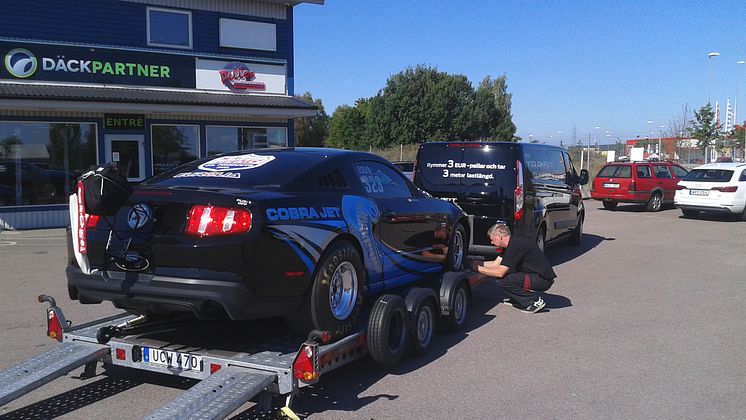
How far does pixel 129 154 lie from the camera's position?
16438 millimetres

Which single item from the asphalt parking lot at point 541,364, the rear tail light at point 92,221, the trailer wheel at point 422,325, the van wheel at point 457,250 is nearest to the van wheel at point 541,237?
the asphalt parking lot at point 541,364

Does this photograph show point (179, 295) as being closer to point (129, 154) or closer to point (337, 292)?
point (337, 292)

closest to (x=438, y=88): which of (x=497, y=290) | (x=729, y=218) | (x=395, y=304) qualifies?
(x=729, y=218)

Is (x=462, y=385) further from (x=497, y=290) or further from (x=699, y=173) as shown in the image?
(x=699, y=173)

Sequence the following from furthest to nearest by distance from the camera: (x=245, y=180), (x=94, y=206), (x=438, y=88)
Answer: (x=438, y=88), (x=245, y=180), (x=94, y=206)

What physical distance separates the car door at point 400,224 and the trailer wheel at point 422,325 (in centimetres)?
38

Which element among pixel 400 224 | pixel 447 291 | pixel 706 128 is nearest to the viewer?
pixel 400 224

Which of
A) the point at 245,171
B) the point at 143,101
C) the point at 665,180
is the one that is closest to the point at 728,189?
the point at 665,180

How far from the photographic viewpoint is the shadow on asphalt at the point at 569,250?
11.6 m

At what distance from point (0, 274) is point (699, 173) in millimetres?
18155

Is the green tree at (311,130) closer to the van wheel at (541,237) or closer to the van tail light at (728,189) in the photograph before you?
the van tail light at (728,189)

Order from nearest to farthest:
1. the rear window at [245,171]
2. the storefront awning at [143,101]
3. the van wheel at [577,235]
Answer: the rear window at [245,171] < the van wheel at [577,235] < the storefront awning at [143,101]

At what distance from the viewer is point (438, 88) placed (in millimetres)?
55469

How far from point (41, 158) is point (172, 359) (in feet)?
43.0
